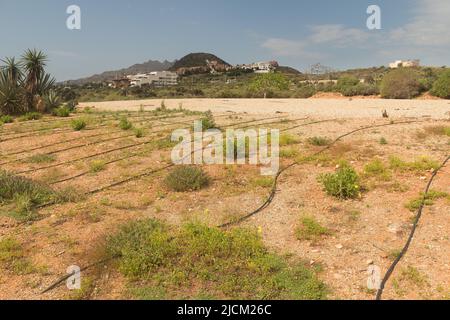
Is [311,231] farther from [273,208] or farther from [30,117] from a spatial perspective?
[30,117]

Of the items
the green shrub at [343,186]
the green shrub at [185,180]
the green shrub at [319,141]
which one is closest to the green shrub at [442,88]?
the green shrub at [319,141]

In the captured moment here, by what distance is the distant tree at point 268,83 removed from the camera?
36316 mm

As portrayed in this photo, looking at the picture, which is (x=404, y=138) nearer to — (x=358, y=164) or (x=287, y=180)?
(x=358, y=164)

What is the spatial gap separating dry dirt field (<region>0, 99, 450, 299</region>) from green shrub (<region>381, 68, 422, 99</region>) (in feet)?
60.6

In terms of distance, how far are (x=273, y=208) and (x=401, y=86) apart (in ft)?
88.0

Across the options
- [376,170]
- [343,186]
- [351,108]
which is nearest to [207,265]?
[343,186]

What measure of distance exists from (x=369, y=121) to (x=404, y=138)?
10.0ft

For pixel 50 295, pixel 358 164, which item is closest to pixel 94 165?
pixel 50 295

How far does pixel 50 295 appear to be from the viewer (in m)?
4.09

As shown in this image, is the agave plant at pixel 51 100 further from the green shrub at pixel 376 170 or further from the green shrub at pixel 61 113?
the green shrub at pixel 376 170

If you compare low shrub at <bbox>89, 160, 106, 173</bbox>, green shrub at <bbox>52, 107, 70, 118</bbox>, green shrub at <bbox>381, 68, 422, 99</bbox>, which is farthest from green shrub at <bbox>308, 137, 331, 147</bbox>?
green shrub at <bbox>381, 68, 422, 99</bbox>

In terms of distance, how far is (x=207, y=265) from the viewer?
463 cm

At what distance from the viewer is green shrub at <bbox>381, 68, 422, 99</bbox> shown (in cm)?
2878

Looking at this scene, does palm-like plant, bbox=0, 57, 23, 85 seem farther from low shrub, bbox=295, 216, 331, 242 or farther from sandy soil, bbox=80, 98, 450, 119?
low shrub, bbox=295, 216, 331, 242
